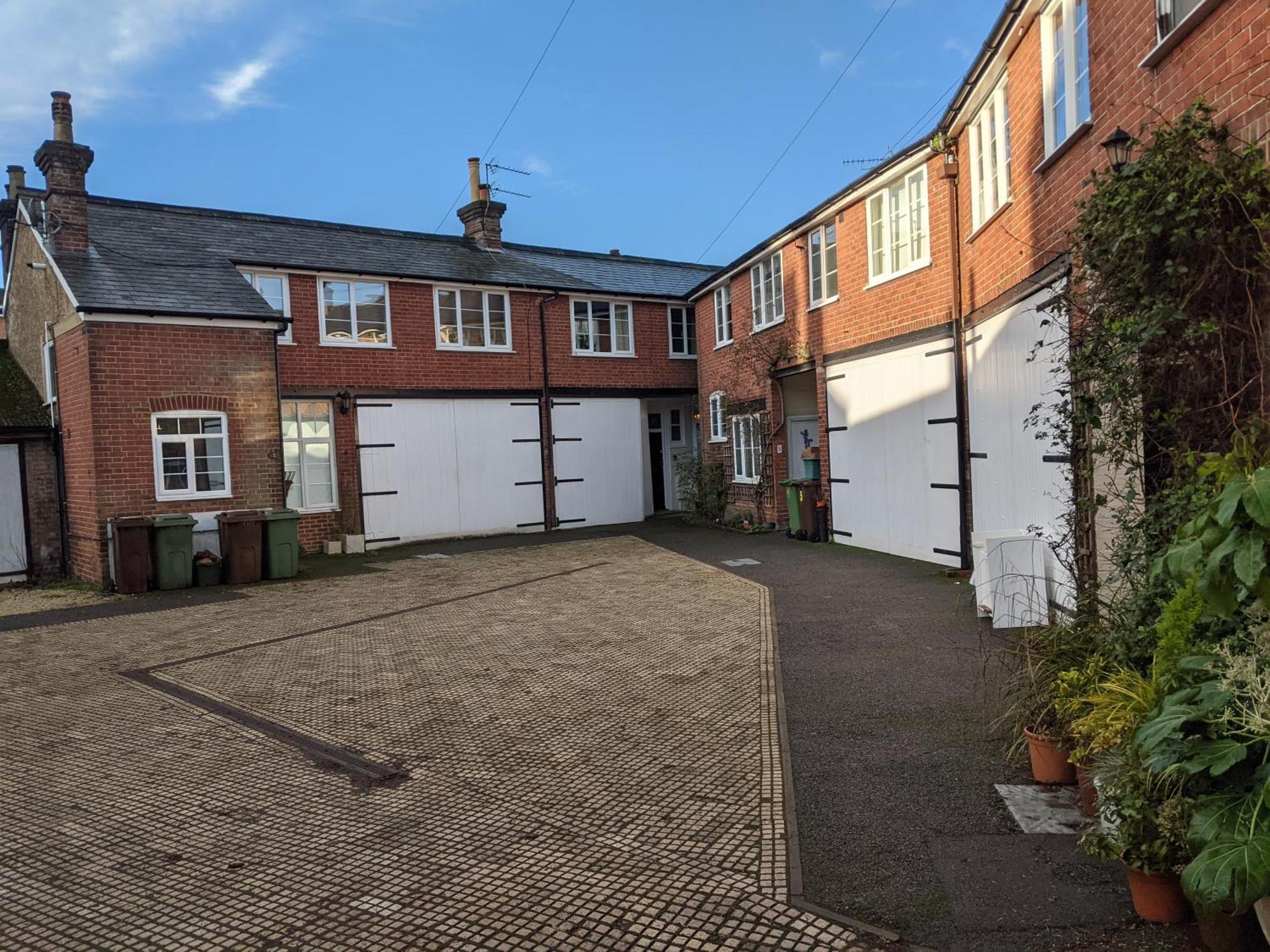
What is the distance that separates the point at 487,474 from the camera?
61.4 feet

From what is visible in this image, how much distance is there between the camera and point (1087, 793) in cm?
387

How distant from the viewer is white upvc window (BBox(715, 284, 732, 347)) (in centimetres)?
1877

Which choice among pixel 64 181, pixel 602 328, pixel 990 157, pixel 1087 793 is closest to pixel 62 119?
pixel 64 181

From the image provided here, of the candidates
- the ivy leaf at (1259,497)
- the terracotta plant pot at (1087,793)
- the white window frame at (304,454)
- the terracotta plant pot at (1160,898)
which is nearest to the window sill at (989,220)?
the terracotta plant pot at (1087,793)

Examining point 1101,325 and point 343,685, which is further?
point 343,685

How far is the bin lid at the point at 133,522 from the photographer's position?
491 inches

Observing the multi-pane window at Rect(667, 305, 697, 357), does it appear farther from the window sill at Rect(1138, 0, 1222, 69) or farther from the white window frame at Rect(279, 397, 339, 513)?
the window sill at Rect(1138, 0, 1222, 69)

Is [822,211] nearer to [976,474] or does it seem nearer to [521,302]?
[976,474]

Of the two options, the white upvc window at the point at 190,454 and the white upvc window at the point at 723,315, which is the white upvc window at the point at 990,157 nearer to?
the white upvc window at the point at 723,315

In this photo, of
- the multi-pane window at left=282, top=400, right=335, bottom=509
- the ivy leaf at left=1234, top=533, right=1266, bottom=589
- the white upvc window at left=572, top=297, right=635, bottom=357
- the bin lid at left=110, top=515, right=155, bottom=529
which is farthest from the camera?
the white upvc window at left=572, top=297, right=635, bottom=357

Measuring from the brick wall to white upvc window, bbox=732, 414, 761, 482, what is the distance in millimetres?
8620

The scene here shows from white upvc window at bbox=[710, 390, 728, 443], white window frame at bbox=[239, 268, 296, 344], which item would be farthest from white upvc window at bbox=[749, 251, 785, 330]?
white window frame at bbox=[239, 268, 296, 344]

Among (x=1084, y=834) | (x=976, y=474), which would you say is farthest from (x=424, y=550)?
(x=1084, y=834)

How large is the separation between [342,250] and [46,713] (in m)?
12.9
